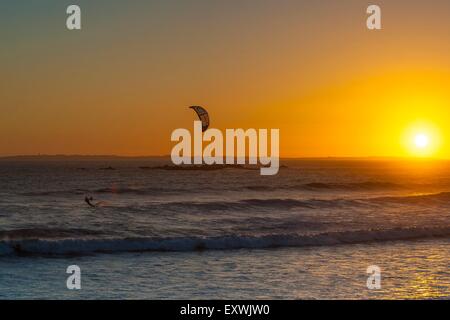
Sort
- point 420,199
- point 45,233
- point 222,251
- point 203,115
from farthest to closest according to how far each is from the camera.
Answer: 1. point 203,115
2. point 420,199
3. point 45,233
4. point 222,251

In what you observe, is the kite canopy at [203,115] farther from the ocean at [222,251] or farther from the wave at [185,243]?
the wave at [185,243]

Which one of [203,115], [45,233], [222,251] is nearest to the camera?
[222,251]

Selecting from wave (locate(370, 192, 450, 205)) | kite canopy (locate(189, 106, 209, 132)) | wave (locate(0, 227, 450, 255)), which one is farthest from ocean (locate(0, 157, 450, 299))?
kite canopy (locate(189, 106, 209, 132))

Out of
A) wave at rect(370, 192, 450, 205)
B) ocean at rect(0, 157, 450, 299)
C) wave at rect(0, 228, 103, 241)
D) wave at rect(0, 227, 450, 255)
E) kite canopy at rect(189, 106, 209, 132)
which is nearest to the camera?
ocean at rect(0, 157, 450, 299)

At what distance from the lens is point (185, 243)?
20.0 meters

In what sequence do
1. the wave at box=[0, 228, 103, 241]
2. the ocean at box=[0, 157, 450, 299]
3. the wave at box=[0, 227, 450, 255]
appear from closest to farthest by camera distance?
the ocean at box=[0, 157, 450, 299], the wave at box=[0, 227, 450, 255], the wave at box=[0, 228, 103, 241]

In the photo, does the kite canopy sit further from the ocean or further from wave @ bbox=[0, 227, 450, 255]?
wave @ bbox=[0, 227, 450, 255]

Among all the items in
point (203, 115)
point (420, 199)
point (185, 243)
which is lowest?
point (420, 199)

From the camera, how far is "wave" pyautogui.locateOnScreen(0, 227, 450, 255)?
18891 mm

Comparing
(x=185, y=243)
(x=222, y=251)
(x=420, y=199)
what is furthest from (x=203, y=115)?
(x=222, y=251)

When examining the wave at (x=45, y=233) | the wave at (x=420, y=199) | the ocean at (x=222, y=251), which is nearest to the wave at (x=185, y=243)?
the ocean at (x=222, y=251)

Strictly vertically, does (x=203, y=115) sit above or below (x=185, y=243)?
above

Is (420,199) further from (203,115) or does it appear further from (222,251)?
(222,251)
